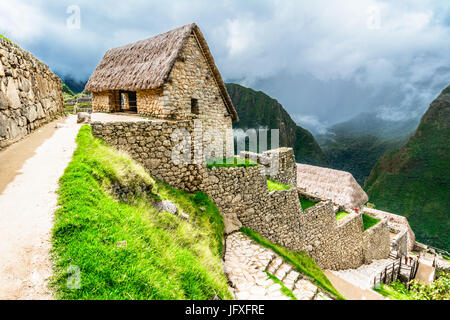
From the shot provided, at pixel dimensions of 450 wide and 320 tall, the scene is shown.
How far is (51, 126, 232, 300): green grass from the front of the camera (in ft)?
9.11

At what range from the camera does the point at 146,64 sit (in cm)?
1117

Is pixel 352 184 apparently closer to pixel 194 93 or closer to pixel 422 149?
pixel 194 93

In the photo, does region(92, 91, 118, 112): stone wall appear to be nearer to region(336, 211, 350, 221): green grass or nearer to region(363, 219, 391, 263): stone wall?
region(336, 211, 350, 221): green grass

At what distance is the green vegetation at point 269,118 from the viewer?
8800cm

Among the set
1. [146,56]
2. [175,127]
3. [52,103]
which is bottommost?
[175,127]

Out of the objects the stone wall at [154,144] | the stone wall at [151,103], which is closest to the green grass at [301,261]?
the stone wall at [154,144]

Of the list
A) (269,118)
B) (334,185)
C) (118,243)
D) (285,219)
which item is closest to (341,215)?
(285,219)

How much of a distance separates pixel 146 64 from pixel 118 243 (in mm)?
9972

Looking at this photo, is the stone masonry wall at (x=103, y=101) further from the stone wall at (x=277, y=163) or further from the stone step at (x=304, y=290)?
the stone step at (x=304, y=290)

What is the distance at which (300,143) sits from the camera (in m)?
91.1

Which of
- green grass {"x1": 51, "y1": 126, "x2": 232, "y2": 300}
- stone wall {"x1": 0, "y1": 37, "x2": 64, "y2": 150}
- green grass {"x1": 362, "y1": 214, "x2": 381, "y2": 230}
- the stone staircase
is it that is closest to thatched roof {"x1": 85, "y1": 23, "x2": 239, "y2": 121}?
stone wall {"x1": 0, "y1": 37, "x2": 64, "y2": 150}

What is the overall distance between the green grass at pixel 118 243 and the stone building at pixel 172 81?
5022mm
